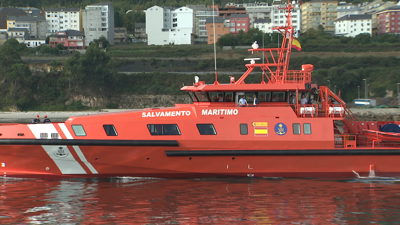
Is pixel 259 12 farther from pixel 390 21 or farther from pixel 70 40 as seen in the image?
pixel 70 40

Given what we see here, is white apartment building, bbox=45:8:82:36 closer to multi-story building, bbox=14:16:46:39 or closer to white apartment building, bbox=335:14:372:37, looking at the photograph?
multi-story building, bbox=14:16:46:39

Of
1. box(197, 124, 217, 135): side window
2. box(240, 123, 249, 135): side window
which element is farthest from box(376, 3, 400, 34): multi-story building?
box(197, 124, 217, 135): side window

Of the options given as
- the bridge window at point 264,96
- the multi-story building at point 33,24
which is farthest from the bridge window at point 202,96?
the multi-story building at point 33,24

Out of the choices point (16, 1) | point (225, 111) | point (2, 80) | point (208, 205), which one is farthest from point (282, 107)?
point (16, 1)

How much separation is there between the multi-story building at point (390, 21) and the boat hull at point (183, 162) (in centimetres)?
8971

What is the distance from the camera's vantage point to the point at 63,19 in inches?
3831

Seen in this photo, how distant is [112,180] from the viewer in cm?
1277

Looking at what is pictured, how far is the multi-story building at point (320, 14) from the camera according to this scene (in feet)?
343

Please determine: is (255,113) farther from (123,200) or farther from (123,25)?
(123,25)

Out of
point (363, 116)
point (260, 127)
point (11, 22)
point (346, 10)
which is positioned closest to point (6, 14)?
point (11, 22)

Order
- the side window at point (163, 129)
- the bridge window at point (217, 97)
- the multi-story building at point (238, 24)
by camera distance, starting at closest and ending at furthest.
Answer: the side window at point (163, 129)
the bridge window at point (217, 97)
the multi-story building at point (238, 24)

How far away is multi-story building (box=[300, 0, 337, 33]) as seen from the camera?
104500 millimetres

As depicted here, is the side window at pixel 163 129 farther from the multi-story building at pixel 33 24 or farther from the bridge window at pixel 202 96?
the multi-story building at pixel 33 24

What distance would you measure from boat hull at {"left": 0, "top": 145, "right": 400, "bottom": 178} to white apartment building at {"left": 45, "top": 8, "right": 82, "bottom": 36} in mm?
89055
